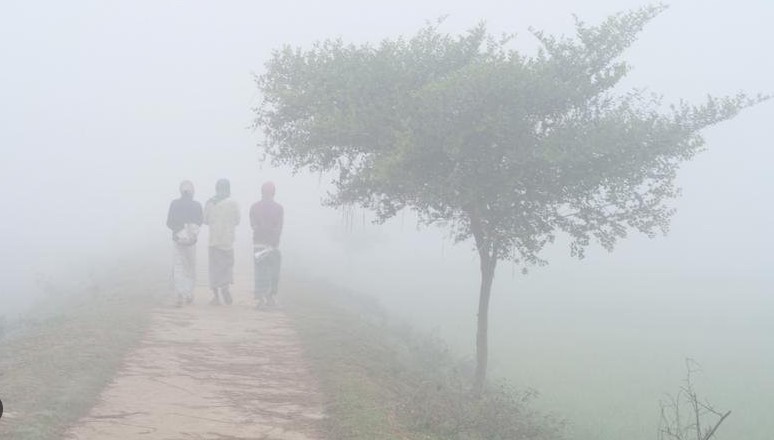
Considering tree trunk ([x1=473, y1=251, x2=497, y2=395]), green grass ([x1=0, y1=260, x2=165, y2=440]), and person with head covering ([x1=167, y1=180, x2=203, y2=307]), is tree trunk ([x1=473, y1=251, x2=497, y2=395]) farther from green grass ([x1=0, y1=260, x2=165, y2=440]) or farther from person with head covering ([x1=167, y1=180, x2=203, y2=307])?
person with head covering ([x1=167, y1=180, x2=203, y2=307])

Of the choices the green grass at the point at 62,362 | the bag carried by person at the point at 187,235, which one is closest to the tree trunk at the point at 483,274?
the green grass at the point at 62,362

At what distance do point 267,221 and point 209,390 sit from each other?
7.46 metres

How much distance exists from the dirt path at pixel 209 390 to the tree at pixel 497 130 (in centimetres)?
Answer: 293

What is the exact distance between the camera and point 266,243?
54.3ft

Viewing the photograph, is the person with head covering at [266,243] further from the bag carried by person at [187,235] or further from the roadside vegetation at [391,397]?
the bag carried by person at [187,235]

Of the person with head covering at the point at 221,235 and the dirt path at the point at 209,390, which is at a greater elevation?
the person with head covering at the point at 221,235

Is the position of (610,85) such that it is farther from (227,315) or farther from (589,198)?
(227,315)

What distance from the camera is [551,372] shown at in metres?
24.6

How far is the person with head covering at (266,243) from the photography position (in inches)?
648

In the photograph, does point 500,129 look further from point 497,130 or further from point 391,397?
point 391,397

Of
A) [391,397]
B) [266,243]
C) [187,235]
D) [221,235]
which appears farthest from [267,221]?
[391,397]

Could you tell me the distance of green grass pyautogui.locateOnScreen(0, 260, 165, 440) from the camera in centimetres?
757

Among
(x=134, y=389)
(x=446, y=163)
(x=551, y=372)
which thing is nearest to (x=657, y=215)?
(x=446, y=163)

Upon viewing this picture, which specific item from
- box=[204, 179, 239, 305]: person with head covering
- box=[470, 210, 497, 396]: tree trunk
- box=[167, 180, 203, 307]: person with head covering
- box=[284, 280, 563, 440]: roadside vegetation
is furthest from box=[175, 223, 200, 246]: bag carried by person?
A: box=[470, 210, 497, 396]: tree trunk
